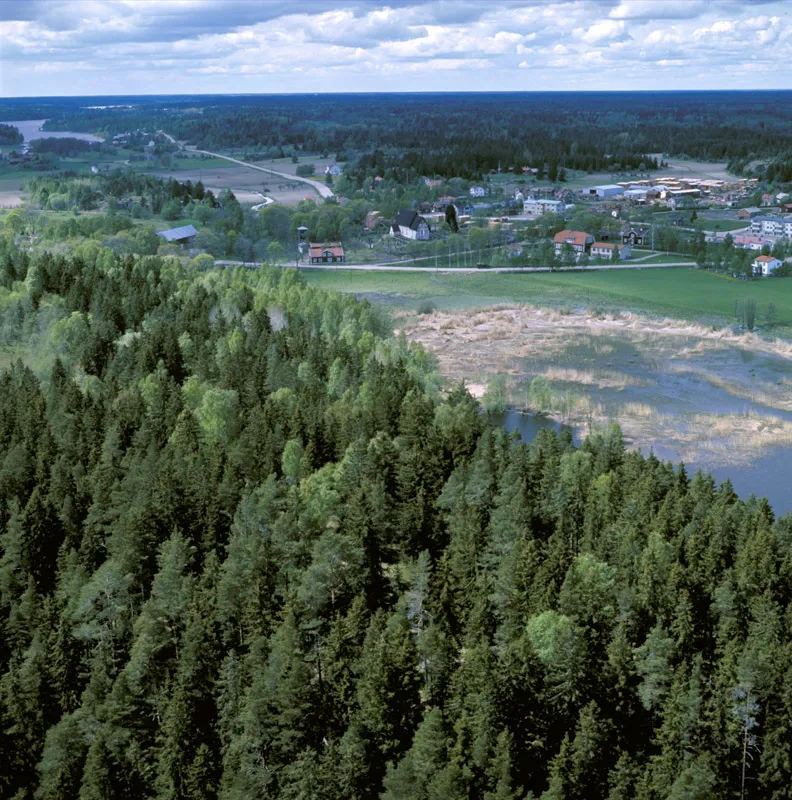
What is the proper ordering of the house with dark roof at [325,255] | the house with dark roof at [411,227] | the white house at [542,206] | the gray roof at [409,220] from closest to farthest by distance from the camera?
1. the house with dark roof at [325,255]
2. the house with dark roof at [411,227]
3. the gray roof at [409,220]
4. the white house at [542,206]

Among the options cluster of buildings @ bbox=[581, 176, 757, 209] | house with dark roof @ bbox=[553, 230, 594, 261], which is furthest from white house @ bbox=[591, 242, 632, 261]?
cluster of buildings @ bbox=[581, 176, 757, 209]

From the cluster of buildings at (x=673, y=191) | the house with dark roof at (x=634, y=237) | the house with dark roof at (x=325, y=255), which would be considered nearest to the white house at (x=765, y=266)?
the house with dark roof at (x=634, y=237)

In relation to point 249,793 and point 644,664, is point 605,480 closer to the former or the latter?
point 644,664

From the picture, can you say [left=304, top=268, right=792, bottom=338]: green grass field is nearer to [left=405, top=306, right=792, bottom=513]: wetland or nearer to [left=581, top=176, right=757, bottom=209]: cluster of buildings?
[left=405, top=306, right=792, bottom=513]: wetland

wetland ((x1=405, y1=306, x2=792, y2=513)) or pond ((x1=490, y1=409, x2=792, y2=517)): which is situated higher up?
wetland ((x1=405, y1=306, x2=792, y2=513))

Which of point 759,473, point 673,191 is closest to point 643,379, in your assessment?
point 759,473

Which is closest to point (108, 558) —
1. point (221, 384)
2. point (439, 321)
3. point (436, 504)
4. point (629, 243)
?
point (436, 504)

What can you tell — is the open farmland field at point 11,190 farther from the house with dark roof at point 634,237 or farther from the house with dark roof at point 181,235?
the house with dark roof at point 634,237
